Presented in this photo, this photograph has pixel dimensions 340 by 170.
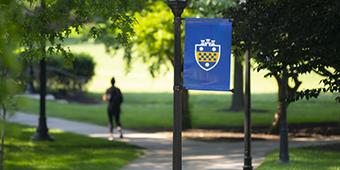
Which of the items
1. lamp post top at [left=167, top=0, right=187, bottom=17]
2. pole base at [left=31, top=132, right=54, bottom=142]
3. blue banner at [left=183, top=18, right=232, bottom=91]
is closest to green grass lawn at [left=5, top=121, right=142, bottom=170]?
pole base at [left=31, top=132, right=54, bottom=142]

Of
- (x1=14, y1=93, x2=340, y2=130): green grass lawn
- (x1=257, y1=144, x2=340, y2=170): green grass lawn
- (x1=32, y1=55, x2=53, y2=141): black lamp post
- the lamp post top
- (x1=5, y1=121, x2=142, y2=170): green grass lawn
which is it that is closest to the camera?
the lamp post top

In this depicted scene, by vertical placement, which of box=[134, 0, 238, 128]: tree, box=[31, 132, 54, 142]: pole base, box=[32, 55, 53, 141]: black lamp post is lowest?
box=[31, 132, 54, 142]: pole base

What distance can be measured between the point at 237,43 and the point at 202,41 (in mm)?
3086

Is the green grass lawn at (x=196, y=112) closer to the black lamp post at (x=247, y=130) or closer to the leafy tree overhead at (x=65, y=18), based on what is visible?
the black lamp post at (x=247, y=130)

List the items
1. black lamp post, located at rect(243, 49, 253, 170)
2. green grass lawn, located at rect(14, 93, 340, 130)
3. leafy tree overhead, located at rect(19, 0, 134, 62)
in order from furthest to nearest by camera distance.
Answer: green grass lawn, located at rect(14, 93, 340, 130), black lamp post, located at rect(243, 49, 253, 170), leafy tree overhead, located at rect(19, 0, 134, 62)

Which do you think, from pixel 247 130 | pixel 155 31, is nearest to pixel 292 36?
pixel 247 130

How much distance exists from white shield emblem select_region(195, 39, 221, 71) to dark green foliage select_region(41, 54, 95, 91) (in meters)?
27.3

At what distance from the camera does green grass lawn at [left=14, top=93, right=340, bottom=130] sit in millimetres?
27500

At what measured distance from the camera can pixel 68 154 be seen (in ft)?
58.3

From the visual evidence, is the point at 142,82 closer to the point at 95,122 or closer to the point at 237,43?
the point at 95,122

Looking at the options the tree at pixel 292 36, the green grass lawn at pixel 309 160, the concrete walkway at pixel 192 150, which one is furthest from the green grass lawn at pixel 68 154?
the tree at pixel 292 36

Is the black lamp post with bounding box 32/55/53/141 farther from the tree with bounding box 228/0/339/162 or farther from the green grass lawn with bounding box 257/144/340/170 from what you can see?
the tree with bounding box 228/0/339/162

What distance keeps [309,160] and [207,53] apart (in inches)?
250

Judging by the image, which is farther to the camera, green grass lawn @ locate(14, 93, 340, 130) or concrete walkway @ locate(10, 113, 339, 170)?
green grass lawn @ locate(14, 93, 340, 130)
